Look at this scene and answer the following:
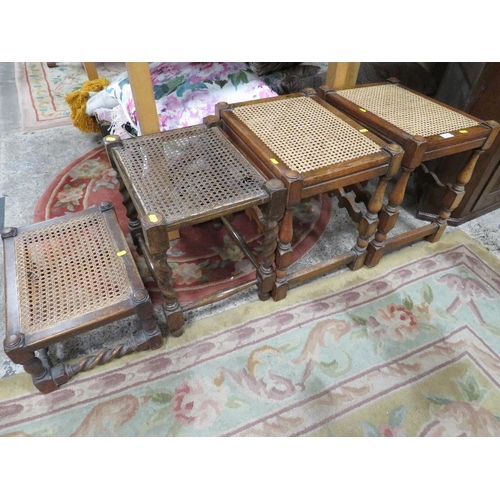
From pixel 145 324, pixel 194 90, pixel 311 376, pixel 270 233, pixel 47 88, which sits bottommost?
pixel 47 88

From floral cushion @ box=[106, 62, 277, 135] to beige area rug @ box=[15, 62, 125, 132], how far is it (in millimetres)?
984

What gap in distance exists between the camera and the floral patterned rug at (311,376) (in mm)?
921

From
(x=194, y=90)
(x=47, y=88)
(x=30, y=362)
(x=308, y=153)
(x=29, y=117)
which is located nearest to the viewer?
(x=30, y=362)

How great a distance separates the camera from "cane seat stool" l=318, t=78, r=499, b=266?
106 cm

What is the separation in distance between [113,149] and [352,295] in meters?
0.89

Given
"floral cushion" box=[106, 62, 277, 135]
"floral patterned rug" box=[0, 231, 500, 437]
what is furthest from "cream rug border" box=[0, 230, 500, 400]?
"floral cushion" box=[106, 62, 277, 135]

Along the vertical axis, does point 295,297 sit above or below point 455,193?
below

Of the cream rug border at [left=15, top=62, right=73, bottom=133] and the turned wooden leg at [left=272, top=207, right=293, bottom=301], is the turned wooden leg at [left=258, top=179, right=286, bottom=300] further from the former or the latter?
the cream rug border at [left=15, top=62, right=73, bottom=133]

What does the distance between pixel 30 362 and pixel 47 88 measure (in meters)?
2.49

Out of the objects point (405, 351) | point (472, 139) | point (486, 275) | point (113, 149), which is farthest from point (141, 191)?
point (486, 275)

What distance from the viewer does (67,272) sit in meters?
0.94

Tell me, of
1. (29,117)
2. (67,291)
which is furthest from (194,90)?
→ (29,117)

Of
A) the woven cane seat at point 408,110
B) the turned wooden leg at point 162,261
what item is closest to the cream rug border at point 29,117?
the turned wooden leg at point 162,261

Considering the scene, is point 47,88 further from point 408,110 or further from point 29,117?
point 408,110
